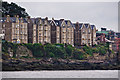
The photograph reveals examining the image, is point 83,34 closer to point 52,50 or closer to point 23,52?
point 52,50

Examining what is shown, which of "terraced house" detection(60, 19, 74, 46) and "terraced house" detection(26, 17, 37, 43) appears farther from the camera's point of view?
"terraced house" detection(60, 19, 74, 46)

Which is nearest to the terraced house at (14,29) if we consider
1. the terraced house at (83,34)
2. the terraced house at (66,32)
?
the terraced house at (66,32)

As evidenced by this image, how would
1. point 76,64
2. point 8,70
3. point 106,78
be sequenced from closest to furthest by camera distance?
point 106,78, point 8,70, point 76,64

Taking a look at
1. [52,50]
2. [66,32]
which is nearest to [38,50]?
[52,50]

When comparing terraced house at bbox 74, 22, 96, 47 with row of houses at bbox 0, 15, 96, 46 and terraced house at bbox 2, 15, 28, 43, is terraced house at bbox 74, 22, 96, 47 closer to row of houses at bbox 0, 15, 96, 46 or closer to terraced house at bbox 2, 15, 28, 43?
row of houses at bbox 0, 15, 96, 46

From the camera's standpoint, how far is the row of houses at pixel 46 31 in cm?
3497

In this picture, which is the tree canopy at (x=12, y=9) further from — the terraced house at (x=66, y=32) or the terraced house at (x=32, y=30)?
the terraced house at (x=66, y=32)

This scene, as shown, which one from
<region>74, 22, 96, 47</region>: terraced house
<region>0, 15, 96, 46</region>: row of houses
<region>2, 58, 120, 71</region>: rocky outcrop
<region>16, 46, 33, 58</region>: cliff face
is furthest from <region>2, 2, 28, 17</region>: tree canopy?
<region>2, 58, 120, 71</region>: rocky outcrop

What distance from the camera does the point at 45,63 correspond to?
34.9 meters

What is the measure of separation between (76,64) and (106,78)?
8.92m

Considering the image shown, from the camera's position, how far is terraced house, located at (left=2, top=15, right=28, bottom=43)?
114 feet

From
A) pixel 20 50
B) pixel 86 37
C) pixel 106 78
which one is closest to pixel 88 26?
pixel 86 37

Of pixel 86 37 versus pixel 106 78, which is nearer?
pixel 106 78

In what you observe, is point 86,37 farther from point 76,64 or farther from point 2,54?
point 2,54
